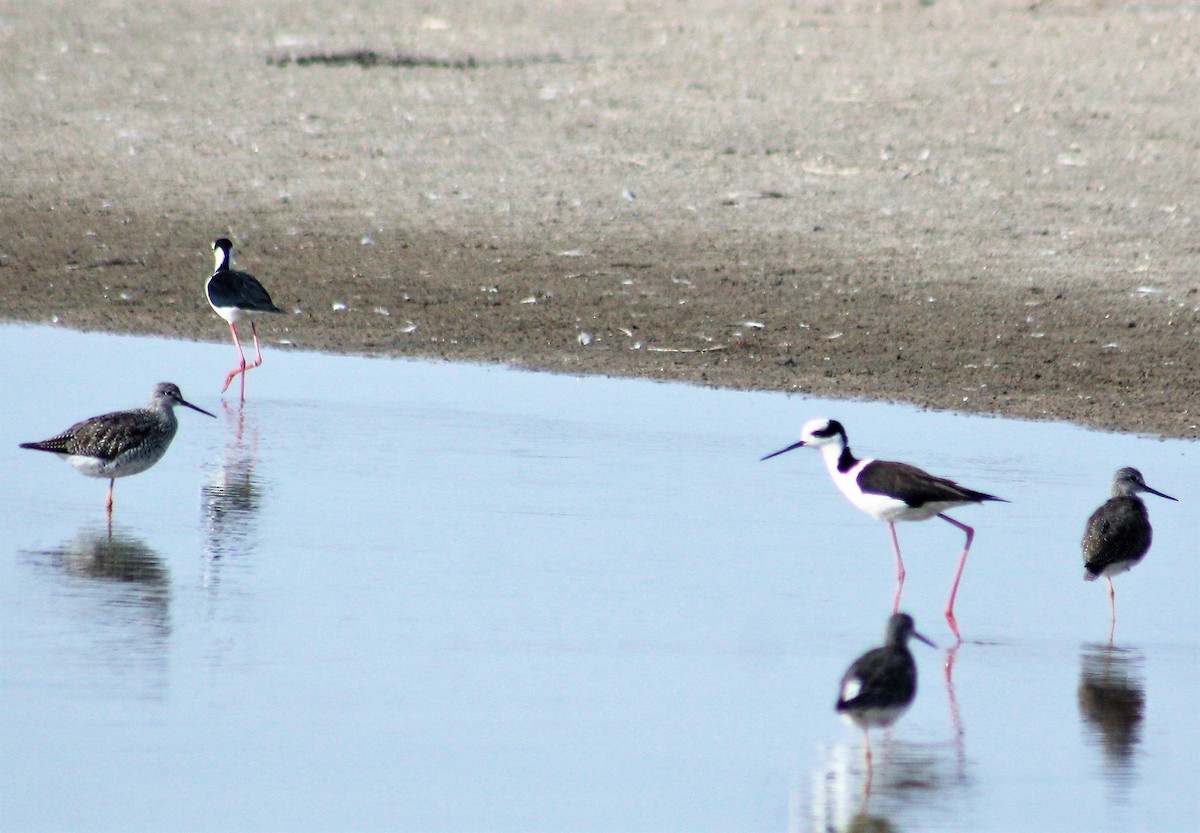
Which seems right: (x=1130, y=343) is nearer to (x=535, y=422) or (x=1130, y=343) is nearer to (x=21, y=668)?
(x=535, y=422)

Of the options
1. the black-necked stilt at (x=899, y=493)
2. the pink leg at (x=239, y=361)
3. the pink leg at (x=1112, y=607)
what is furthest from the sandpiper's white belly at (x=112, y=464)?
the pink leg at (x=1112, y=607)

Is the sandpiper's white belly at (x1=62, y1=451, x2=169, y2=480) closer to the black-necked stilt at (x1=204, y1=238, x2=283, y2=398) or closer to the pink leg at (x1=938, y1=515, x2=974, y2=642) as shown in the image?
the pink leg at (x1=938, y1=515, x2=974, y2=642)

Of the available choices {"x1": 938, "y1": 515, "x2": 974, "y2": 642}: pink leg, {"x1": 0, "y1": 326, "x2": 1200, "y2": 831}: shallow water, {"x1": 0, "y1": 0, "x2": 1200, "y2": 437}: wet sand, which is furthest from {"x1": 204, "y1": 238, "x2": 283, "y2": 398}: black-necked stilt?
{"x1": 938, "y1": 515, "x2": 974, "y2": 642}: pink leg

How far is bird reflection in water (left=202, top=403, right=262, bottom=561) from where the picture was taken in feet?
27.0

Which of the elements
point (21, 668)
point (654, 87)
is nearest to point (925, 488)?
A: point (21, 668)

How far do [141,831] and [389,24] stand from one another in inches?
752

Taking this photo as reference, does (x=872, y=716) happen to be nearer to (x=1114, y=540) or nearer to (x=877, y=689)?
(x=877, y=689)

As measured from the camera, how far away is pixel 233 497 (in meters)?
9.10

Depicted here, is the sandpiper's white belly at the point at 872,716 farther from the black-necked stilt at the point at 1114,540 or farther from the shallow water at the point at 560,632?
the black-necked stilt at the point at 1114,540

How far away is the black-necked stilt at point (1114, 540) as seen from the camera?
25.8ft

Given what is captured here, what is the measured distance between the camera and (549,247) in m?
15.6

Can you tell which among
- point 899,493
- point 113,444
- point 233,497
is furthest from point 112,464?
point 899,493

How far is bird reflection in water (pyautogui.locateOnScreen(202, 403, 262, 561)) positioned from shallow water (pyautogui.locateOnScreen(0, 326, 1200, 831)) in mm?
27

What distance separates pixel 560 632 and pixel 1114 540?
2.29 metres
